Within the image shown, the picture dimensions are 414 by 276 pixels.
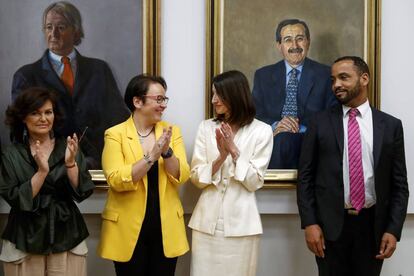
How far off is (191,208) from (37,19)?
145 centimetres

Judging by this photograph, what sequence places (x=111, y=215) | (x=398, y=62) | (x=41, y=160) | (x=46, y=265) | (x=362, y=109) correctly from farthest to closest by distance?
(x=398, y=62), (x=362, y=109), (x=111, y=215), (x=46, y=265), (x=41, y=160)

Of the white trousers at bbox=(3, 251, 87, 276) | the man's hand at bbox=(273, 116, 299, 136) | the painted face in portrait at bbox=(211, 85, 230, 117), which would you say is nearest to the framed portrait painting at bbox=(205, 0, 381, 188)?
the man's hand at bbox=(273, 116, 299, 136)

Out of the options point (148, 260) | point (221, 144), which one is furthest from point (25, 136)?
point (221, 144)

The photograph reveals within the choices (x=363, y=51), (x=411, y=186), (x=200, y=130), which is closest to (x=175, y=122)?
(x=200, y=130)

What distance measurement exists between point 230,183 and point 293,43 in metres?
1.00

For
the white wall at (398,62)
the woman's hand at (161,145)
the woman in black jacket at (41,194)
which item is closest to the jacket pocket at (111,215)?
the woman in black jacket at (41,194)

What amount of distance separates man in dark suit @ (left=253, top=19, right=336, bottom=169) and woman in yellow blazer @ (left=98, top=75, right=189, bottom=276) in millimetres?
710

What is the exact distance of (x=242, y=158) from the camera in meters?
2.46

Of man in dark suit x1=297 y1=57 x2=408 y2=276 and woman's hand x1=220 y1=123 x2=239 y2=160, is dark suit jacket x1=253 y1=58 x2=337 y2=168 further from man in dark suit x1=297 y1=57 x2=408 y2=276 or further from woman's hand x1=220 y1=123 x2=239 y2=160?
woman's hand x1=220 y1=123 x2=239 y2=160

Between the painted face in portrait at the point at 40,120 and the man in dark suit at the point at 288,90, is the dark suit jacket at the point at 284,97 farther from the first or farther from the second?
the painted face in portrait at the point at 40,120

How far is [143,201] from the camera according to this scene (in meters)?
2.38

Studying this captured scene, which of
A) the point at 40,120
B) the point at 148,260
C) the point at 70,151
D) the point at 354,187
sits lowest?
the point at 148,260

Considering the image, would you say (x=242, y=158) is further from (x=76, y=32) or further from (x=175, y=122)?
(x=76, y=32)

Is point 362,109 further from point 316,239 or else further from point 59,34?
point 59,34
